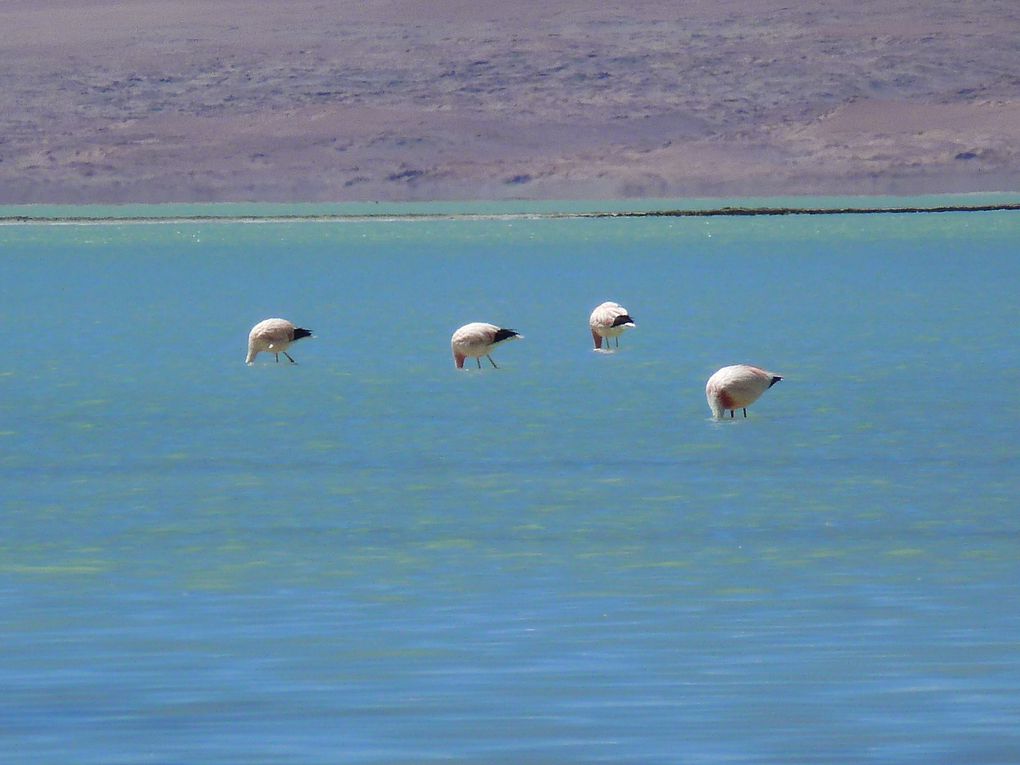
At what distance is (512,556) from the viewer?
15.2 m

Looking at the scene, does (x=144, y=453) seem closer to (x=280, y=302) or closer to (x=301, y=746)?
(x=301, y=746)

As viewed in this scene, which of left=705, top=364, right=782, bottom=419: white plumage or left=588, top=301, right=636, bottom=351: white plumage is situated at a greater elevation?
left=588, top=301, right=636, bottom=351: white plumage

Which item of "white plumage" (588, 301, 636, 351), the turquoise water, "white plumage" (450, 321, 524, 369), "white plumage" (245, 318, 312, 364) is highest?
"white plumage" (588, 301, 636, 351)

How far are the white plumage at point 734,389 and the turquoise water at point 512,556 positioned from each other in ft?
1.46

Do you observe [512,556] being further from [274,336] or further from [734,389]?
[274,336]

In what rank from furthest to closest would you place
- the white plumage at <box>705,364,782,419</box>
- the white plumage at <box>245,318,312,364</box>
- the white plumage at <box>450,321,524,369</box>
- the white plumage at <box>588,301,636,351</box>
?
the white plumage at <box>588,301,636,351</box> → the white plumage at <box>245,318,312,364</box> → the white plumage at <box>450,321,524,369</box> → the white plumage at <box>705,364,782,419</box>

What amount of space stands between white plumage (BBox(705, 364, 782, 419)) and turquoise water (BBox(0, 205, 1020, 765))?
1.46 feet

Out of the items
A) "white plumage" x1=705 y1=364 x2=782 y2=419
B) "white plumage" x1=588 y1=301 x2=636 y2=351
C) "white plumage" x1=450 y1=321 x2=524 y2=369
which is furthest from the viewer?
"white plumage" x1=588 y1=301 x2=636 y2=351

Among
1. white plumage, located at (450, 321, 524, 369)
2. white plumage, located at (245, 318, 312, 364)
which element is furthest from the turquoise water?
white plumage, located at (245, 318, 312, 364)

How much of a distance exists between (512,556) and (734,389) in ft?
30.1

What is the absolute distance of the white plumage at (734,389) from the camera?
78.8 ft

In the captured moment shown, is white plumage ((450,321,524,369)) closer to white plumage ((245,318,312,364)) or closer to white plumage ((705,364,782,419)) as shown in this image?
white plumage ((245,318,312,364))

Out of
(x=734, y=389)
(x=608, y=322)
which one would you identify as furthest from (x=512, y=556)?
(x=608, y=322)

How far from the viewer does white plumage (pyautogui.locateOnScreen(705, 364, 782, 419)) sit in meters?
24.0
